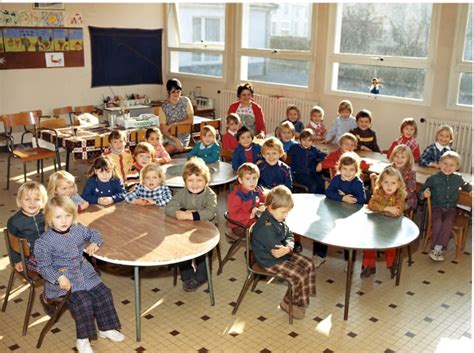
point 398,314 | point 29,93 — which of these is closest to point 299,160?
point 398,314

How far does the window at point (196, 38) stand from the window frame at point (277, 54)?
17.9 inches

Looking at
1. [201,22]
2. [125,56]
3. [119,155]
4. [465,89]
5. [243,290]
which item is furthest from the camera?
[201,22]

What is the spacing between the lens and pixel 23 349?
391cm

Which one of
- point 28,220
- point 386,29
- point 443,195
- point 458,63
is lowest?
point 443,195

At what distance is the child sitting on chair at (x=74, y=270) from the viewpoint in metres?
3.67

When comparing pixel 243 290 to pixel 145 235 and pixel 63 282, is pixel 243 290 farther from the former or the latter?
pixel 63 282

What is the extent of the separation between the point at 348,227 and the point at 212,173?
1888 mm

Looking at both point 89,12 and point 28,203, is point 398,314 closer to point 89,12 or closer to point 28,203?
point 28,203

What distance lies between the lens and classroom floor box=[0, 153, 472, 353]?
13.2ft

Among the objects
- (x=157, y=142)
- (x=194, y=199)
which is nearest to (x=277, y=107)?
(x=157, y=142)

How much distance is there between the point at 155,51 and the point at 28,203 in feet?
24.7

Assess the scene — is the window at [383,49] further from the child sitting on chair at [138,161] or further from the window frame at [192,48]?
the child sitting on chair at [138,161]

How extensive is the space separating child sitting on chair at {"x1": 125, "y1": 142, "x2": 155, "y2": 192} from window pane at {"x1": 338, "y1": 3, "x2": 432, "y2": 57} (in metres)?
4.36

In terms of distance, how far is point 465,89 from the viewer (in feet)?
24.1
